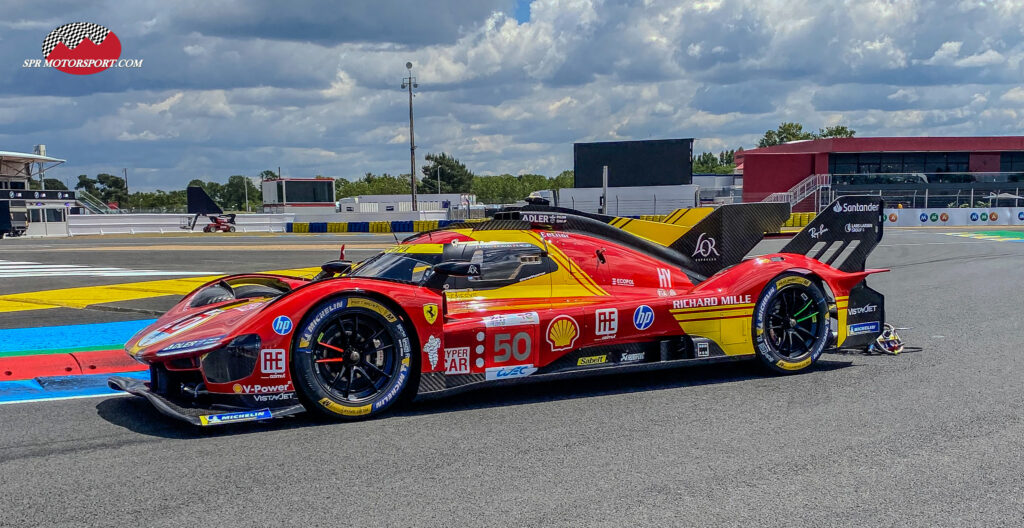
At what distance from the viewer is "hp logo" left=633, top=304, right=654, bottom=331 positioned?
5887 millimetres

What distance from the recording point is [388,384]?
512cm

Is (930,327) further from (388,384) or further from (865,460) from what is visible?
(388,384)

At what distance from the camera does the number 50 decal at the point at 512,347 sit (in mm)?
5410

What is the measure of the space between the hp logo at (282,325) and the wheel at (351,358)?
0.08 meters

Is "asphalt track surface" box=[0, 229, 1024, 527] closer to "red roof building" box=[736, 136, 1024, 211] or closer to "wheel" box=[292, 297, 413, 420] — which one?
"wheel" box=[292, 297, 413, 420]

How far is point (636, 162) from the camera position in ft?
169

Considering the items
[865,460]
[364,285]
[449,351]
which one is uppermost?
[364,285]

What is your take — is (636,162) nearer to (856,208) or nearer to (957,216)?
(957,216)

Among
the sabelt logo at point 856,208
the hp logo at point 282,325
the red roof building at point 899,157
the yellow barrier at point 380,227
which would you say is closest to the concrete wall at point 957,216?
the red roof building at point 899,157

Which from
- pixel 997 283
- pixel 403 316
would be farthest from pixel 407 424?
pixel 997 283

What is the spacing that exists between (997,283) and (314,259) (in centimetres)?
1435

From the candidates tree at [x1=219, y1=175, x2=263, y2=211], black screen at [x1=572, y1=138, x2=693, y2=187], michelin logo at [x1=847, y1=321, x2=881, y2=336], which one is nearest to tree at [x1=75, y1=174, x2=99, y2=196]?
tree at [x1=219, y1=175, x2=263, y2=211]

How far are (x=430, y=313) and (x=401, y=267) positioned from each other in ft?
1.90

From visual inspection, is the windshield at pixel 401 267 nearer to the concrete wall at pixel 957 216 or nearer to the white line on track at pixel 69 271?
the white line on track at pixel 69 271
